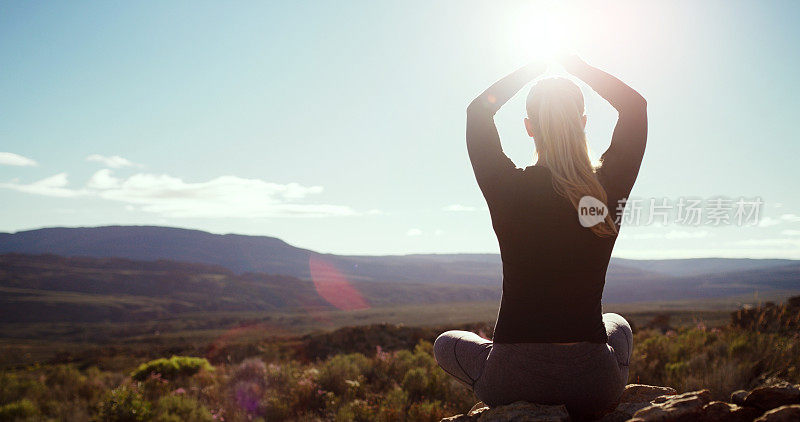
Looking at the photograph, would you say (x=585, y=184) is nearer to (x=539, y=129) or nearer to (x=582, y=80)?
(x=539, y=129)

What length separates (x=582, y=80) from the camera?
2396mm

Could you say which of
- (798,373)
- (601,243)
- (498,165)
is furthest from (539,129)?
(798,373)

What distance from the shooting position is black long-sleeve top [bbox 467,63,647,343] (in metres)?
1.94

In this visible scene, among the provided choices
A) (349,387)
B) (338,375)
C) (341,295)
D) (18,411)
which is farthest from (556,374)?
(341,295)

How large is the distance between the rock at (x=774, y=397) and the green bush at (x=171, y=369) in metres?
10.8

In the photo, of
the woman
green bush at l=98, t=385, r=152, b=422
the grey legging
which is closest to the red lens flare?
green bush at l=98, t=385, r=152, b=422

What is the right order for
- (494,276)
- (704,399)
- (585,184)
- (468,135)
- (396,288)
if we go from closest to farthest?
(585,184)
(704,399)
(468,135)
(396,288)
(494,276)

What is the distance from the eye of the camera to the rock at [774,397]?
1.99m

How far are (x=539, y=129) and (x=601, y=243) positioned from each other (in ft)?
1.90

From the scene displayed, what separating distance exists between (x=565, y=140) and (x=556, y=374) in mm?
1006

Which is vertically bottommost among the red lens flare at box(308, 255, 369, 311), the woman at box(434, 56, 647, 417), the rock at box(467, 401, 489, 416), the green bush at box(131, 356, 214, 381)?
the red lens flare at box(308, 255, 369, 311)

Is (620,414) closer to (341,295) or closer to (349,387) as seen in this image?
(349,387)

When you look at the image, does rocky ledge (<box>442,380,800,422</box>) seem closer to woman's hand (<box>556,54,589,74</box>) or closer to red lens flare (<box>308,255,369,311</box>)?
woman's hand (<box>556,54,589,74</box>)

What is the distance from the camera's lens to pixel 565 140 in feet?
6.64
